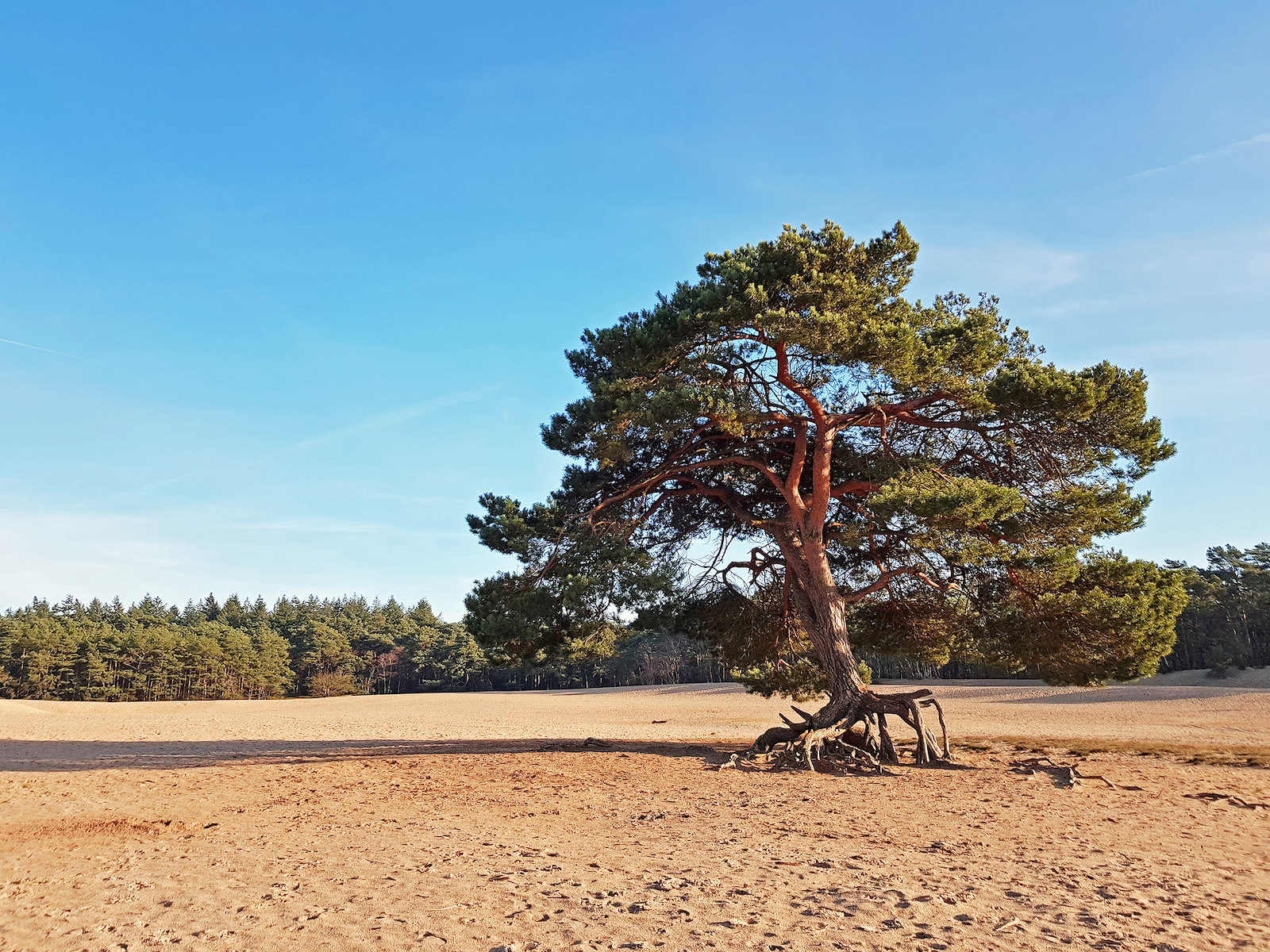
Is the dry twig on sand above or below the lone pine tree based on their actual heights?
below

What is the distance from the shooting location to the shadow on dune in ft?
56.3

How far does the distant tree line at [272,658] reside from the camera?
73375 millimetres

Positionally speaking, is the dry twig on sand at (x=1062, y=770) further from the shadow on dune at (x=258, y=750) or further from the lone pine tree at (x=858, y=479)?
the shadow on dune at (x=258, y=750)

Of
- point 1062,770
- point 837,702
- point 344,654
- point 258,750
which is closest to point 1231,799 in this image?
point 1062,770

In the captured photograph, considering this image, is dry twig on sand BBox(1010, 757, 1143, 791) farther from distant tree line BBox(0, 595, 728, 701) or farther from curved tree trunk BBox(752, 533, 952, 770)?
distant tree line BBox(0, 595, 728, 701)

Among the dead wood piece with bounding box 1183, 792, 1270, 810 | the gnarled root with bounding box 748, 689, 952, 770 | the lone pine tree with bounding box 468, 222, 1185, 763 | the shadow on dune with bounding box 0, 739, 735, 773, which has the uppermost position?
the lone pine tree with bounding box 468, 222, 1185, 763

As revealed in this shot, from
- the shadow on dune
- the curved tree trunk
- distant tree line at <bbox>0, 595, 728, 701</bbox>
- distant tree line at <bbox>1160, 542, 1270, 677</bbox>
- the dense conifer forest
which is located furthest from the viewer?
distant tree line at <bbox>0, 595, 728, 701</bbox>

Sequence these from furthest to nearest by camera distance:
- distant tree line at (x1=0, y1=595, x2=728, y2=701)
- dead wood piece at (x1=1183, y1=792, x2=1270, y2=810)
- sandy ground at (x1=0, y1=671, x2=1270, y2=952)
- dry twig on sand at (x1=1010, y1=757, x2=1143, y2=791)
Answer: distant tree line at (x1=0, y1=595, x2=728, y2=701)
dry twig on sand at (x1=1010, y1=757, x2=1143, y2=791)
dead wood piece at (x1=1183, y1=792, x2=1270, y2=810)
sandy ground at (x1=0, y1=671, x2=1270, y2=952)

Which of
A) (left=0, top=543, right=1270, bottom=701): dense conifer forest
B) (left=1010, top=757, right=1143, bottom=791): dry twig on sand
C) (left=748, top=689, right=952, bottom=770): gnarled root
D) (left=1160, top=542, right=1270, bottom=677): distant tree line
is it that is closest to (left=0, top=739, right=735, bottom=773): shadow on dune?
(left=748, top=689, right=952, bottom=770): gnarled root

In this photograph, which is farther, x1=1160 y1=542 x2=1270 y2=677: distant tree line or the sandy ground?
x1=1160 y1=542 x2=1270 y2=677: distant tree line

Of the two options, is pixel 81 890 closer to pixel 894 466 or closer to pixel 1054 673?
pixel 894 466

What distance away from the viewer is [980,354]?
1410 centimetres

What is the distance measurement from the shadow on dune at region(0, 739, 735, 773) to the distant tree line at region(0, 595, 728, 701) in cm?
3558

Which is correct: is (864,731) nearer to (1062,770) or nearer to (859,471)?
(1062,770)
